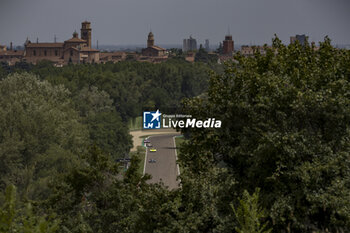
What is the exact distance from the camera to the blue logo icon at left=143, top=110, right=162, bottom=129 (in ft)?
246

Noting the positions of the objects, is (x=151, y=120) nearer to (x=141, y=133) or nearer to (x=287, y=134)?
(x=141, y=133)

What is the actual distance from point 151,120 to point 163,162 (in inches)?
897

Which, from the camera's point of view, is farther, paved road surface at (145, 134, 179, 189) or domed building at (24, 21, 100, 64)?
domed building at (24, 21, 100, 64)

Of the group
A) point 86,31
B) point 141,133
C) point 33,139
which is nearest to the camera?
point 33,139

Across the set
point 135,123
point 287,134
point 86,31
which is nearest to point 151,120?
point 135,123

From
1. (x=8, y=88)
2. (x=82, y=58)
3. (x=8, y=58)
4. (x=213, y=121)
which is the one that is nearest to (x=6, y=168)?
(x=8, y=88)

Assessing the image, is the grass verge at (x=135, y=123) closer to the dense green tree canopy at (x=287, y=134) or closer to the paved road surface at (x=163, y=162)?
the paved road surface at (x=163, y=162)

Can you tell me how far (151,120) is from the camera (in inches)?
3169

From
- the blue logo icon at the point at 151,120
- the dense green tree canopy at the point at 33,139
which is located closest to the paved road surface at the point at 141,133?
the blue logo icon at the point at 151,120

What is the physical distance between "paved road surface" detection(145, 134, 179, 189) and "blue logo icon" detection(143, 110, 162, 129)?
2.16m

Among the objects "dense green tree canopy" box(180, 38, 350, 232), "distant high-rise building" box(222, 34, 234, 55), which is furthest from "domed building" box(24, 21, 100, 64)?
"dense green tree canopy" box(180, 38, 350, 232)

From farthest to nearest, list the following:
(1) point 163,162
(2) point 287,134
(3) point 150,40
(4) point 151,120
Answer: (3) point 150,40, (4) point 151,120, (1) point 163,162, (2) point 287,134

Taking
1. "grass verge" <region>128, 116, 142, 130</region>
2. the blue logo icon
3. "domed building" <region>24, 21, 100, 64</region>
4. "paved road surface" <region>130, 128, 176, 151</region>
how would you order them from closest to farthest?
1. "paved road surface" <region>130, 128, 176, 151</region>
2. the blue logo icon
3. "grass verge" <region>128, 116, 142, 130</region>
4. "domed building" <region>24, 21, 100, 64</region>

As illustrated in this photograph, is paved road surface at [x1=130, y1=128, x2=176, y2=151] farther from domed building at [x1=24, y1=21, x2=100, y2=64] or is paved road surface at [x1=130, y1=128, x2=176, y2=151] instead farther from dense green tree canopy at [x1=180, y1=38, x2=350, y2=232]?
domed building at [x1=24, y1=21, x2=100, y2=64]
